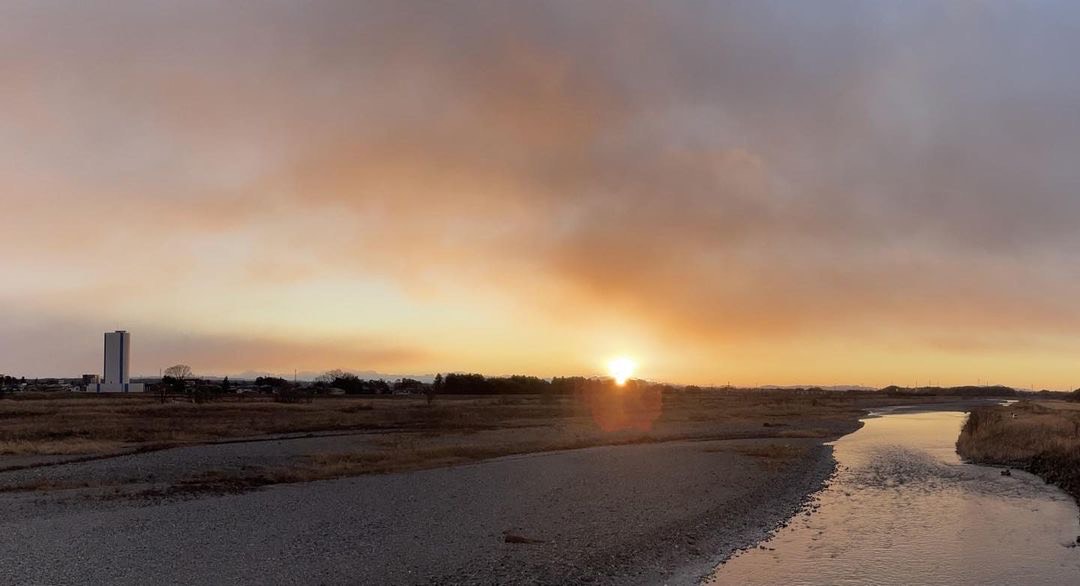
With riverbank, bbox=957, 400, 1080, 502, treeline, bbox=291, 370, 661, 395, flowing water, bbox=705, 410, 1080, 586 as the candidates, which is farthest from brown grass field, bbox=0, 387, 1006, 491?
treeline, bbox=291, 370, 661, 395

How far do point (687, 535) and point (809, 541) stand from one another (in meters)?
3.66

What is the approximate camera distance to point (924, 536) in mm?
20906

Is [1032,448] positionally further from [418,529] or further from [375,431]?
[375,431]

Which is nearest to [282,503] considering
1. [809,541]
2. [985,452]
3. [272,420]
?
A: [809,541]

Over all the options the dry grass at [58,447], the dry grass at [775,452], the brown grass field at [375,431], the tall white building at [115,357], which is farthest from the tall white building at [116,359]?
the dry grass at [775,452]

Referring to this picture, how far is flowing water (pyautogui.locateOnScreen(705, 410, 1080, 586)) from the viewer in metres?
16.8

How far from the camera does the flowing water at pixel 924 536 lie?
55.1 ft

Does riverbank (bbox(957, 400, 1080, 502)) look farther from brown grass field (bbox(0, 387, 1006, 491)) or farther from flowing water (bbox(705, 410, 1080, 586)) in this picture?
brown grass field (bbox(0, 387, 1006, 491))

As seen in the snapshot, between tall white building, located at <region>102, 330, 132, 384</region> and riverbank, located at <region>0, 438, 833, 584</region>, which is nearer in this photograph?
riverbank, located at <region>0, 438, 833, 584</region>

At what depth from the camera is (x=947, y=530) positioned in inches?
859

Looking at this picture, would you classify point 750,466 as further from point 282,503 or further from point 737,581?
point 282,503

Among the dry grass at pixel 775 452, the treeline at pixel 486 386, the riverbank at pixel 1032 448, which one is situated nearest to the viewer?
the riverbank at pixel 1032 448

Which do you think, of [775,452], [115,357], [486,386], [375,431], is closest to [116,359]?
[115,357]

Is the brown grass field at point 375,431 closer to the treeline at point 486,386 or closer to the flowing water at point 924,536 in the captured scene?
the flowing water at point 924,536
